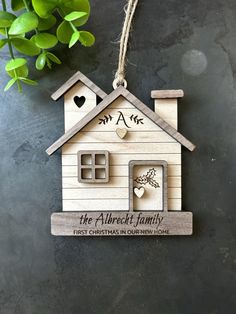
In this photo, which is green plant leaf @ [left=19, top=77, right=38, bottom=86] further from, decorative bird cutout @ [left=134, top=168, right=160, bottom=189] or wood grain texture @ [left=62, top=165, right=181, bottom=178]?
decorative bird cutout @ [left=134, top=168, right=160, bottom=189]

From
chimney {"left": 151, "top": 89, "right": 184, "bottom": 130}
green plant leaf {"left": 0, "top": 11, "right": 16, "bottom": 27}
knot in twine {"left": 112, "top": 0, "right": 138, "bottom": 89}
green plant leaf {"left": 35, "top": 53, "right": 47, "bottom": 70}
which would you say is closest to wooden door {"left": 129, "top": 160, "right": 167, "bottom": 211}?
chimney {"left": 151, "top": 89, "right": 184, "bottom": 130}

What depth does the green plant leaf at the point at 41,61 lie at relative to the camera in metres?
0.86

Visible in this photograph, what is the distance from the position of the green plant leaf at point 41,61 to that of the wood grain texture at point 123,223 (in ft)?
1.20

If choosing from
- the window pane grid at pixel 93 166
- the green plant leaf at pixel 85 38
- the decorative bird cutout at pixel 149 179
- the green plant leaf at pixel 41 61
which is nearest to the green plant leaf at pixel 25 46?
the green plant leaf at pixel 41 61

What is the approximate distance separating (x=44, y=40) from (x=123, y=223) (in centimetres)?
48

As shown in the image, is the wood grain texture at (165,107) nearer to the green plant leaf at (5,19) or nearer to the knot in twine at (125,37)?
the knot in twine at (125,37)

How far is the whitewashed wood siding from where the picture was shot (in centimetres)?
86

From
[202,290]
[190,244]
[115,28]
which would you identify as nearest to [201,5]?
[115,28]

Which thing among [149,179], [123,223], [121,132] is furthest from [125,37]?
[123,223]

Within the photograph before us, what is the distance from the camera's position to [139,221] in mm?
855

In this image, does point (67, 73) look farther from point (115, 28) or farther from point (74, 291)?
point (74, 291)

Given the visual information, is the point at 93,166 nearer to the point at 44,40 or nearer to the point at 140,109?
Answer: the point at 140,109

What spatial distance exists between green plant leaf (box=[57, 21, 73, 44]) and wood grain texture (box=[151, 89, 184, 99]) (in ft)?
0.79

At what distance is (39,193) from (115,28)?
1.55 ft
